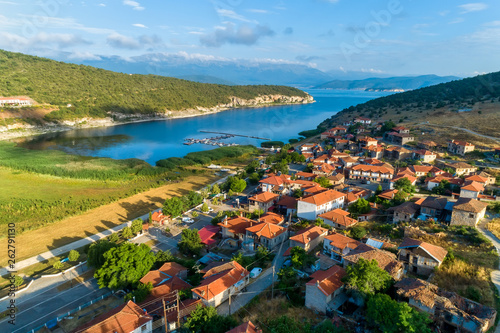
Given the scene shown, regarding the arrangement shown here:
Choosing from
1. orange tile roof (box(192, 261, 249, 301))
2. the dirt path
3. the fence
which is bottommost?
the dirt path

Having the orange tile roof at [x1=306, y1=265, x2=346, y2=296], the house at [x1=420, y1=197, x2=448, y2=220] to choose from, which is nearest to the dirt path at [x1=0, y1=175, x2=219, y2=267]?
the orange tile roof at [x1=306, y1=265, x2=346, y2=296]

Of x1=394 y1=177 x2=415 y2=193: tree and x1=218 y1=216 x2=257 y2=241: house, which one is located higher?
x1=394 y1=177 x2=415 y2=193: tree

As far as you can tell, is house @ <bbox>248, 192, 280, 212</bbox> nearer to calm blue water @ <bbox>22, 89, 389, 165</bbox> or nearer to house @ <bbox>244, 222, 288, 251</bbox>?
house @ <bbox>244, 222, 288, 251</bbox>

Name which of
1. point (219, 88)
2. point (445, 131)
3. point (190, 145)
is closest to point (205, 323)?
point (445, 131)

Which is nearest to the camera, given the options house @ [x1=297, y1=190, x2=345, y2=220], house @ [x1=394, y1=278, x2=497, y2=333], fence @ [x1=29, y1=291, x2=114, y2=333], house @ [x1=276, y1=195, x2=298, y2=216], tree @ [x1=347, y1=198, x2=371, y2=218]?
house @ [x1=394, y1=278, x2=497, y2=333]

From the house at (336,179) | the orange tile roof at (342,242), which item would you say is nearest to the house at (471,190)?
the house at (336,179)

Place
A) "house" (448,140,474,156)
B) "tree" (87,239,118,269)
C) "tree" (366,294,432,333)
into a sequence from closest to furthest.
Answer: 1. "tree" (366,294,432,333)
2. "tree" (87,239,118,269)
3. "house" (448,140,474,156)

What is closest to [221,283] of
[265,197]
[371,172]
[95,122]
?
[265,197]
